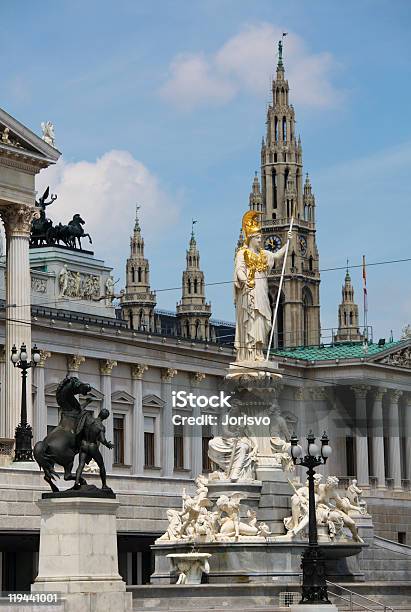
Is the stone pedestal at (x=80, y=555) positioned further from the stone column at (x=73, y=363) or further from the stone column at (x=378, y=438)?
the stone column at (x=73, y=363)

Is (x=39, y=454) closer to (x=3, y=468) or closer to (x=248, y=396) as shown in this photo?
(x=248, y=396)

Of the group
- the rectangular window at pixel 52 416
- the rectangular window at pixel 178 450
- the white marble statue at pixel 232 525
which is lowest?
the white marble statue at pixel 232 525

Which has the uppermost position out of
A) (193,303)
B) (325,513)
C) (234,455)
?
(193,303)

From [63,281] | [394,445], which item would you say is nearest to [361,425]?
[394,445]

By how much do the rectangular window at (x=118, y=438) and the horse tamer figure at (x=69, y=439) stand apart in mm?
57697

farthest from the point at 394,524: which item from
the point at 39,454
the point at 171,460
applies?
the point at 39,454

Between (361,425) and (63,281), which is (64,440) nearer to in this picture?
(361,425)

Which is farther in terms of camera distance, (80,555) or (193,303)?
(193,303)

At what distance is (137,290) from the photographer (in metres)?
191

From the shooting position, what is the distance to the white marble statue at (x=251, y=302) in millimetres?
49438

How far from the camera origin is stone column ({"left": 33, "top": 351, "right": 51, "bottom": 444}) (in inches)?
3501

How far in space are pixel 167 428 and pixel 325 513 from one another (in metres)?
55.4

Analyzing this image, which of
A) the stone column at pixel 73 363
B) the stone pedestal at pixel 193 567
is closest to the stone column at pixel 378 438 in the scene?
the stone pedestal at pixel 193 567

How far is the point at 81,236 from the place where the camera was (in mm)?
104625
